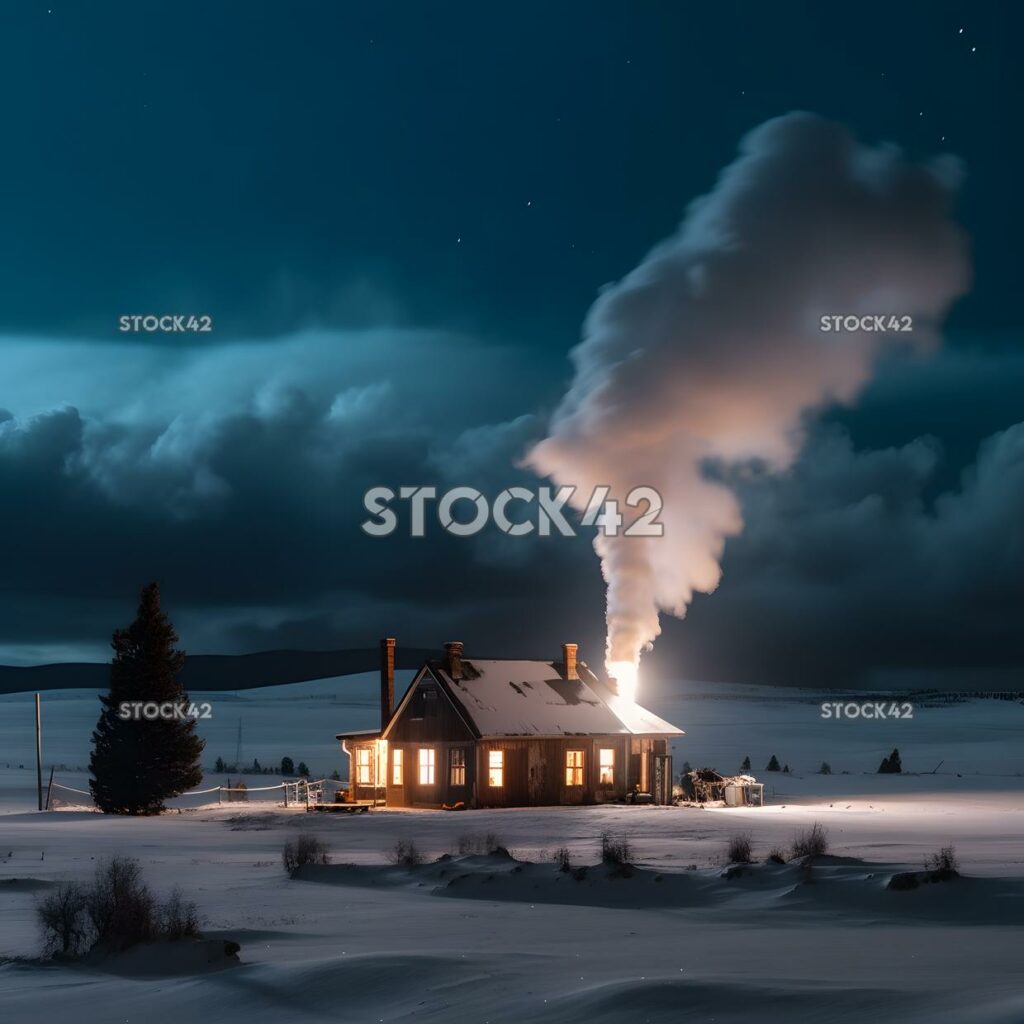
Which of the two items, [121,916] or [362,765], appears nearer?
[121,916]

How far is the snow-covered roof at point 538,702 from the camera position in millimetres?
53906

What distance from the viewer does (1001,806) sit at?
49.0 m

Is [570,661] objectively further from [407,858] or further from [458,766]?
[407,858]

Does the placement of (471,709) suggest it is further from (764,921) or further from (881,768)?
(764,921)

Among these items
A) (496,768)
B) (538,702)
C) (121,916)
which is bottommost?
(496,768)

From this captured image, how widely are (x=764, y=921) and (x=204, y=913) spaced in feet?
24.4

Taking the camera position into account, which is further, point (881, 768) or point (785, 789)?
point (881, 768)

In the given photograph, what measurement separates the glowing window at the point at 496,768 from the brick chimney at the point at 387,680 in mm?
4656

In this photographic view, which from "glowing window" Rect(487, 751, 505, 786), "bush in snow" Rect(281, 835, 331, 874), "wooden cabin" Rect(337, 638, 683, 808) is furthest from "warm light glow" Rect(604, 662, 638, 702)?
"bush in snow" Rect(281, 835, 331, 874)

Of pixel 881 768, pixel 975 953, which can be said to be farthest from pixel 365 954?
pixel 881 768

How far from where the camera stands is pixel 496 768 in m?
53.1

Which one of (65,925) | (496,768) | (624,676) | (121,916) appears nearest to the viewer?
(121,916)

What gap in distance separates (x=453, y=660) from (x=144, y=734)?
10775mm

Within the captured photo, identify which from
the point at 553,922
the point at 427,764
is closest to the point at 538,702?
the point at 427,764
